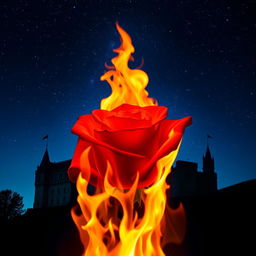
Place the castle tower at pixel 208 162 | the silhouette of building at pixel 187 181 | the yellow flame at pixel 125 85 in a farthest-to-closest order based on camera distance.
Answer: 1. the castle tower at pixel 208 162
2. the silhouette of building at pixel 187 181
3. the yellow flame at pixel 125 85

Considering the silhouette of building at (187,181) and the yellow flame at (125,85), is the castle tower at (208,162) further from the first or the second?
the yellow flame at (125,85)

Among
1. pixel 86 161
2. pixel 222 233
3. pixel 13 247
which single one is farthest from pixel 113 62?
pixel 13 247

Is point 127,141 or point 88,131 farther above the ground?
point 88,131

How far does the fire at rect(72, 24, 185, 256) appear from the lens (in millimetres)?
3303

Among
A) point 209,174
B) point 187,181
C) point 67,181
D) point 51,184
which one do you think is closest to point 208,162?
point 209,174

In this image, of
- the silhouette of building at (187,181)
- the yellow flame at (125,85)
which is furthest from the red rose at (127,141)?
the silhouette of building at (187,181)

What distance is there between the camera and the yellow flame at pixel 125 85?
13.0ft

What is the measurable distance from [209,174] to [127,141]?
64708 millimetres

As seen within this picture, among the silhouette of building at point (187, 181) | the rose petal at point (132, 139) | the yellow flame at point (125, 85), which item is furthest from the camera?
the silhouette of building at point (187, 181)

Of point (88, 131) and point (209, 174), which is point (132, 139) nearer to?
point (88, 131)

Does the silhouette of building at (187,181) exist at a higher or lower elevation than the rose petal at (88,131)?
higher

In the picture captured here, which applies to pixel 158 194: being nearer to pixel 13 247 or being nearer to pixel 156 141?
pixel 156 141

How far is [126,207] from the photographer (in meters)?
3.29

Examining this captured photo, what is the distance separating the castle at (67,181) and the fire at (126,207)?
53.4 m
